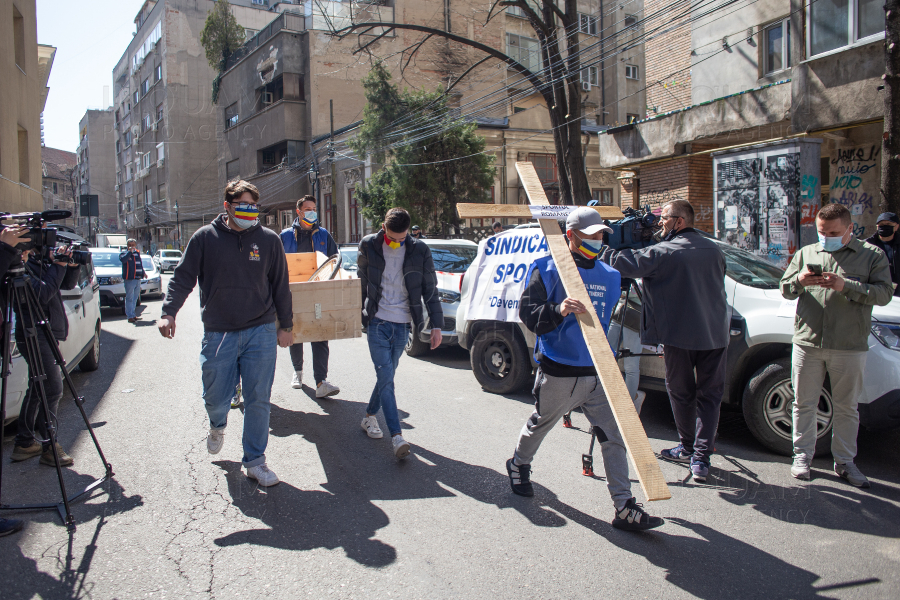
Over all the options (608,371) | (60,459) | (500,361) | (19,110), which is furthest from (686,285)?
(19,110)

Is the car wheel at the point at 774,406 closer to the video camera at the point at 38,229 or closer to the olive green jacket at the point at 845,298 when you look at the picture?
the olive green jacket at the point at 845,298

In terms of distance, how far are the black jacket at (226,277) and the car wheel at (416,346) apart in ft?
15.7

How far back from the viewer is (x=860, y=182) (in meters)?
12.1

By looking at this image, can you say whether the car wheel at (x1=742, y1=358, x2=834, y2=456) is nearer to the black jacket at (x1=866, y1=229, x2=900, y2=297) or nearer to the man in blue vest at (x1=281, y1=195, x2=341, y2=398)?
the black jacket at (x1=866, y1=229, x2=900, y2=297)

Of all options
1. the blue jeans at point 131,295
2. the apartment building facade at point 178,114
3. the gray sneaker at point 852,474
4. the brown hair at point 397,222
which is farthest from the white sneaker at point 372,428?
the apartment building facade at point 178,114

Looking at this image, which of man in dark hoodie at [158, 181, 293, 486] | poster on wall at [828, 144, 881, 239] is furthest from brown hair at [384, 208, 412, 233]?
poster on wall at [828, 144, 881, 239]

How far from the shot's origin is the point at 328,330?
16.6ft

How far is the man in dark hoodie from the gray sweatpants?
1874 mm

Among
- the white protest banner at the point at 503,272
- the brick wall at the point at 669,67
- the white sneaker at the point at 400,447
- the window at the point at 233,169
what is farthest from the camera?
the window at the point at 233,169

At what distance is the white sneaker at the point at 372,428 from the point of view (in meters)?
5.35

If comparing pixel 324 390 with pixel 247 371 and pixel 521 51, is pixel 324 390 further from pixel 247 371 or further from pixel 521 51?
pixel 521 51

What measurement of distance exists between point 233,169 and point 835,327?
1799 inches

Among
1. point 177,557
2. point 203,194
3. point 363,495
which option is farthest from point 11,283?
point 203,194

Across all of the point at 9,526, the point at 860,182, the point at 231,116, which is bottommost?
the point at 9,526
